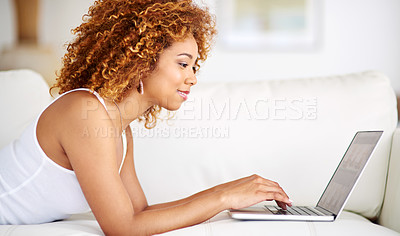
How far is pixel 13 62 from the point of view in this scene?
368 centimetres

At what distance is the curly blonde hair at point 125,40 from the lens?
127 centimetres

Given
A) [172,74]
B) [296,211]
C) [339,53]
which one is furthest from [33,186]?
[339,53]

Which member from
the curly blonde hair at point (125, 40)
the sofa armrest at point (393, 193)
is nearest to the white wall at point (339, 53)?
the sofa armrest at point (393, 193)

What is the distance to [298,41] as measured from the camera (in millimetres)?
3764

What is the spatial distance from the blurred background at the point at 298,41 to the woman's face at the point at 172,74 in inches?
93.6

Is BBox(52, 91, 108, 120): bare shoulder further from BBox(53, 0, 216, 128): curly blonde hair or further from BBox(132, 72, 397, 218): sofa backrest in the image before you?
BBox(132, 72, 397, 218): sofa backrest

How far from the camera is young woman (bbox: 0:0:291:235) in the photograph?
1.15 metres

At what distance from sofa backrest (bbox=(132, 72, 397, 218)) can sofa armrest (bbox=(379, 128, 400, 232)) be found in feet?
0.12

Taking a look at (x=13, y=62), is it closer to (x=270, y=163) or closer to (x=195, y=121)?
(x=195, y=121)

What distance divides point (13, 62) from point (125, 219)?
300cm

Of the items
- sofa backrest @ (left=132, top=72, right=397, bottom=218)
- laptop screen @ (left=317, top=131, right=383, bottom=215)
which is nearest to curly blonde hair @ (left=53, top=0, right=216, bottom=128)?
sofa backrest @ (left=132, top=72, right=397, bottom=218)

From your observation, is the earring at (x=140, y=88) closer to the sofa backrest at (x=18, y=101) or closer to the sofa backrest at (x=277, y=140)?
the sofa backrest at (x=277, y=140)

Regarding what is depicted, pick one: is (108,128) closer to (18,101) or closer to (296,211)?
(296,211)

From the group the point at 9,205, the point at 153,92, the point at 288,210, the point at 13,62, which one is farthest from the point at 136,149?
the point at 13,62
